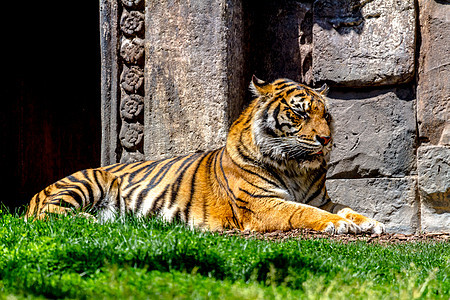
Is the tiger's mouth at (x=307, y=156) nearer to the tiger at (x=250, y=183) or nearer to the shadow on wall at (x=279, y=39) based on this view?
the tiger at (x=250, y=183)

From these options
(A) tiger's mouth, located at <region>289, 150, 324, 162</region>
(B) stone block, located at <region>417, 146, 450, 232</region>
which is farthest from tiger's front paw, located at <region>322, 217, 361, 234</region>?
(B) stone block, located at <region>417, 146, 450, 232</region>

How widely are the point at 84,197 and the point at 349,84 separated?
2.79 metres

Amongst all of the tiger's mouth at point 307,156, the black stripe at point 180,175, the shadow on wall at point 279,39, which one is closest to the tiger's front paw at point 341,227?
the tiger's mouth at point 307,156

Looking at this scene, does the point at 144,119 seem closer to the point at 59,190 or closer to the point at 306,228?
the point at 59,190

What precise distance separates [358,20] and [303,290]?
12.4 feet

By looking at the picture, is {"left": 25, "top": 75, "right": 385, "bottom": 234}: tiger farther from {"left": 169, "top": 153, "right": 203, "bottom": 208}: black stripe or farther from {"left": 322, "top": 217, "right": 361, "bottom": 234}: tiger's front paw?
{"left": 322, "top": 217, "right": 361, "bottom": 234}: tiger's front paw

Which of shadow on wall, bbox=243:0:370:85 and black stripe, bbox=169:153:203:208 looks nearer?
black stripe, bbox=169:153:203:208

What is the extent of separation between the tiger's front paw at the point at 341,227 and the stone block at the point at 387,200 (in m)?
1.24

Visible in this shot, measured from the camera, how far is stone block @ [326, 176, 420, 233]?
5.35 metres

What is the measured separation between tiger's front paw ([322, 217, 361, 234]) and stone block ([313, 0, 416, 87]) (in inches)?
71.0

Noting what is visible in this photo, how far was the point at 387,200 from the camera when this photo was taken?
5402 mm

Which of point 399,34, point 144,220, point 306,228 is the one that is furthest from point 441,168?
point 144,220

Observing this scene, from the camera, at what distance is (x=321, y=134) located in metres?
4.70

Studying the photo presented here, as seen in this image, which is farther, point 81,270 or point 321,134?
point 321,134
